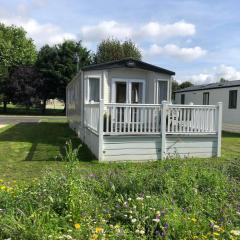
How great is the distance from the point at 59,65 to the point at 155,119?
30031 millimetres

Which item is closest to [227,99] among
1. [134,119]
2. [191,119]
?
[191,119]

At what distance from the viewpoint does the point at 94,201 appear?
13.2 feet

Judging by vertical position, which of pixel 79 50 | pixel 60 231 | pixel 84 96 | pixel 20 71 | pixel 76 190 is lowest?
pixel 60 231

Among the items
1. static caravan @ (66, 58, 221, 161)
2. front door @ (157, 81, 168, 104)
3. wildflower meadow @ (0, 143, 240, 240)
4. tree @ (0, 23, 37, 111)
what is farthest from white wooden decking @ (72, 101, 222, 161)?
tree @ (0, 23, 37, 111)

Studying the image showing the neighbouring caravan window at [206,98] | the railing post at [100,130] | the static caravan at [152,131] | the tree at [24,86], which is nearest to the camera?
the railing post at [100,130]

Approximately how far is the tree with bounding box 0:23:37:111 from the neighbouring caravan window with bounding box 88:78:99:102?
85.9ft

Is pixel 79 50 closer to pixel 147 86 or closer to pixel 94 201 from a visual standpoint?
pixel 147 86

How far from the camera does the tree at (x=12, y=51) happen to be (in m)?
37.7

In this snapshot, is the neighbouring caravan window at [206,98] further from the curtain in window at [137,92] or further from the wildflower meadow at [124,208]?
the wildflower meadow at [124,208]

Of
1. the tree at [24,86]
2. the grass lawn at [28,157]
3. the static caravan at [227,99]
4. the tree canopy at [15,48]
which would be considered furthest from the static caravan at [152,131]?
the tree canopy at [15,48]

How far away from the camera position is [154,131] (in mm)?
9195

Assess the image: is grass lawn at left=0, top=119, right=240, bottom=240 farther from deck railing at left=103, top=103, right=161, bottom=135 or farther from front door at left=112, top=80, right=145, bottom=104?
front door at left=112, top=80, right=145, bottom=104

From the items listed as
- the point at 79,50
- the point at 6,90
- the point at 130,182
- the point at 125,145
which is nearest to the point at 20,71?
the point at 6,90

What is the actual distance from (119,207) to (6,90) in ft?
117
